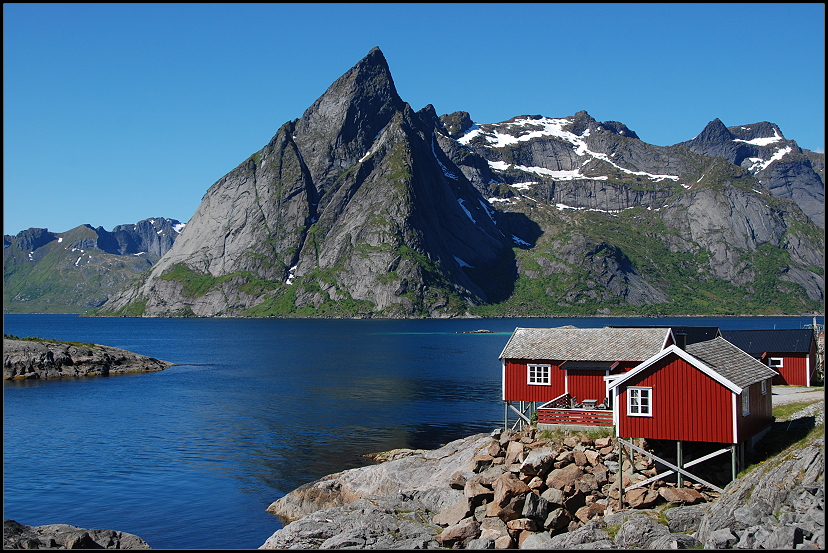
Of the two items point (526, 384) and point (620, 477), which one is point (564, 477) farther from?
point (526, 384)

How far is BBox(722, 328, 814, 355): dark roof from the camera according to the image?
54688mm

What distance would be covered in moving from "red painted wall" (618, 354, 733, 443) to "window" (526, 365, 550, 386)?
40.1 feet

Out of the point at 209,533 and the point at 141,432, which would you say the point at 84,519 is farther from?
the point at 141,432

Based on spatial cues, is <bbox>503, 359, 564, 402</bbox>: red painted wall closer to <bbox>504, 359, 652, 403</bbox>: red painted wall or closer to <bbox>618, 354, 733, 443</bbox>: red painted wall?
<bbox>504, 359, 652, 403</bbox>: red painted wall

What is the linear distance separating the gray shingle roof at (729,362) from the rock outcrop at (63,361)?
320ft

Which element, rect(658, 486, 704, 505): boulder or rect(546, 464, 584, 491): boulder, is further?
rect(546, 464, 584, 491): boulder

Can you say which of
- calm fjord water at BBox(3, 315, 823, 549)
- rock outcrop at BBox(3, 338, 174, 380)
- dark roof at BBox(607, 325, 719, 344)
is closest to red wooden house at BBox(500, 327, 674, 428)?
dark roof at BBox(607, 325, 719, 344)

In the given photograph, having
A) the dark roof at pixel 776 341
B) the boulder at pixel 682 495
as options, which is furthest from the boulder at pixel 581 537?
the dark roof at pixel 776 341

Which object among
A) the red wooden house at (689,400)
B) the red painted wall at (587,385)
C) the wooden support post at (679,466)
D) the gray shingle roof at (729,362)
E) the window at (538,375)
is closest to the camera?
the red wooden house at (689,400)

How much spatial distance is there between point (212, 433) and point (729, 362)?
140ft

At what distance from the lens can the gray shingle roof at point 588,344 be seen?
43556 millimetres

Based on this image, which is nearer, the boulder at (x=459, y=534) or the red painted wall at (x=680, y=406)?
the boulder at (x=459, y=534)

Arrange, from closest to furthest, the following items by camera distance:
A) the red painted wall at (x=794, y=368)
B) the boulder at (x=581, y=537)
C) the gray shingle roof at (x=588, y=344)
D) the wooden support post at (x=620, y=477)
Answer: the boulder at (x=581, y=537)
the wooden support post at (x=620, y=477)
the gray shingle roof at (x=588, y=344)
the red painted wall at (x=794, y=368)

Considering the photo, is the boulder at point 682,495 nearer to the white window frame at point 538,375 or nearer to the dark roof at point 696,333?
the white window frame at point 538,375
